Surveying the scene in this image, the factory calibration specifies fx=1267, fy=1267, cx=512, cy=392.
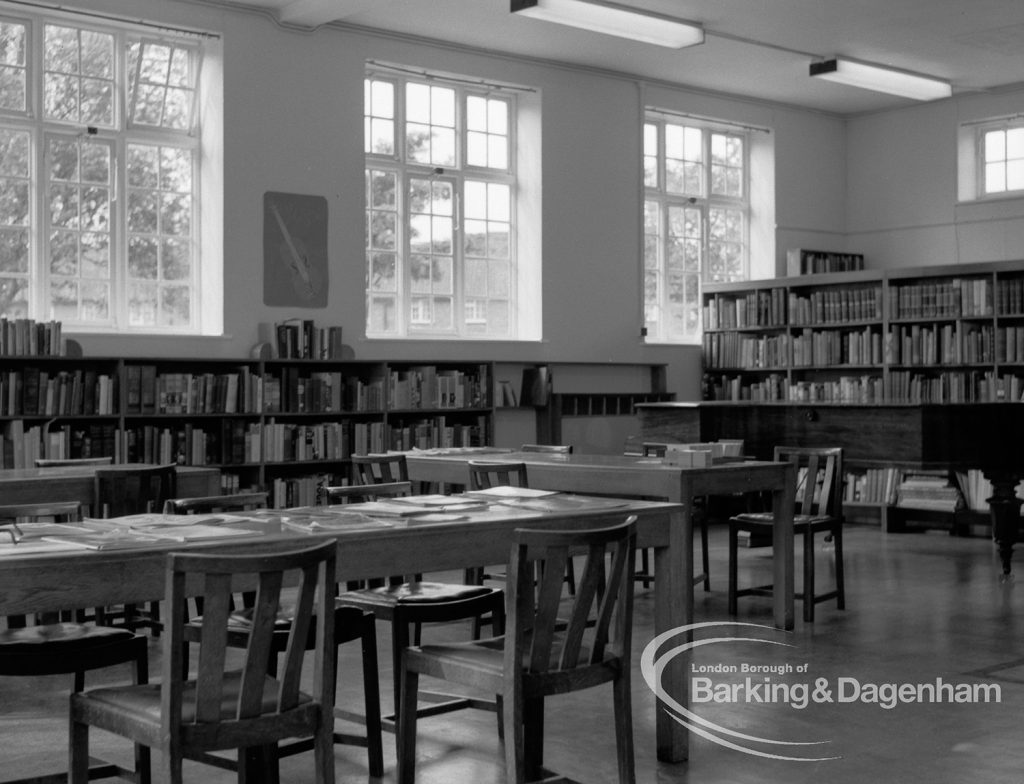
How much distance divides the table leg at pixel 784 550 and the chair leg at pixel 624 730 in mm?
2710

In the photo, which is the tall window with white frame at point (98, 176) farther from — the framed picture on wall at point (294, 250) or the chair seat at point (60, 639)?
the chair seat at point (60, 639)

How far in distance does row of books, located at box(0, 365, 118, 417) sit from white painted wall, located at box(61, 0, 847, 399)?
363 millimetres

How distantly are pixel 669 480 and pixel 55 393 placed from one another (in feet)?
15.2

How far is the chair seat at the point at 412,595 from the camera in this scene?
379cm

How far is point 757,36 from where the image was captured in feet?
35.0

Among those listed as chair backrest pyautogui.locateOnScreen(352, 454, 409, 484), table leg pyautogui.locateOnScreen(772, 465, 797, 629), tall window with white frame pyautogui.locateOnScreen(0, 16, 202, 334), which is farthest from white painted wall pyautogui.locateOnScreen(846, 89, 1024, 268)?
chair backrest pyautogui.locateOnScreen(352, 454, 409, 484)

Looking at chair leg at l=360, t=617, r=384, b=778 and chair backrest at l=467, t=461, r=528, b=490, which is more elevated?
chair backrest at l=467, t=461, r=528, b=490

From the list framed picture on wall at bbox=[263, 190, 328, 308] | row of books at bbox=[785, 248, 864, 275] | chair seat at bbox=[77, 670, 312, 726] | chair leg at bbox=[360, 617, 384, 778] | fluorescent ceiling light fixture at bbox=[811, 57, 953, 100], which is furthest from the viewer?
row of books at bbox=[785, 248, 864, 275]

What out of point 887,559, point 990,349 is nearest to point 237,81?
point 887,559

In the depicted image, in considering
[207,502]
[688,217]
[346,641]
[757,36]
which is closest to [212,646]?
[346,641]

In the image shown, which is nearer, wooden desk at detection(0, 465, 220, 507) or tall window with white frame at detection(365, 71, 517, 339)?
wooden desk at detection(0, 465, 220, 507)

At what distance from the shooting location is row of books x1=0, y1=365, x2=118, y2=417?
8.02 meters

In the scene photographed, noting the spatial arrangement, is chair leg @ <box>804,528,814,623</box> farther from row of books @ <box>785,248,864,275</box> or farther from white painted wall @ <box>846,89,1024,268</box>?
white painted wall @ <box>846,89,1024,268</box>

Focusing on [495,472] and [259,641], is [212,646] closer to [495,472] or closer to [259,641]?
[259,641]
